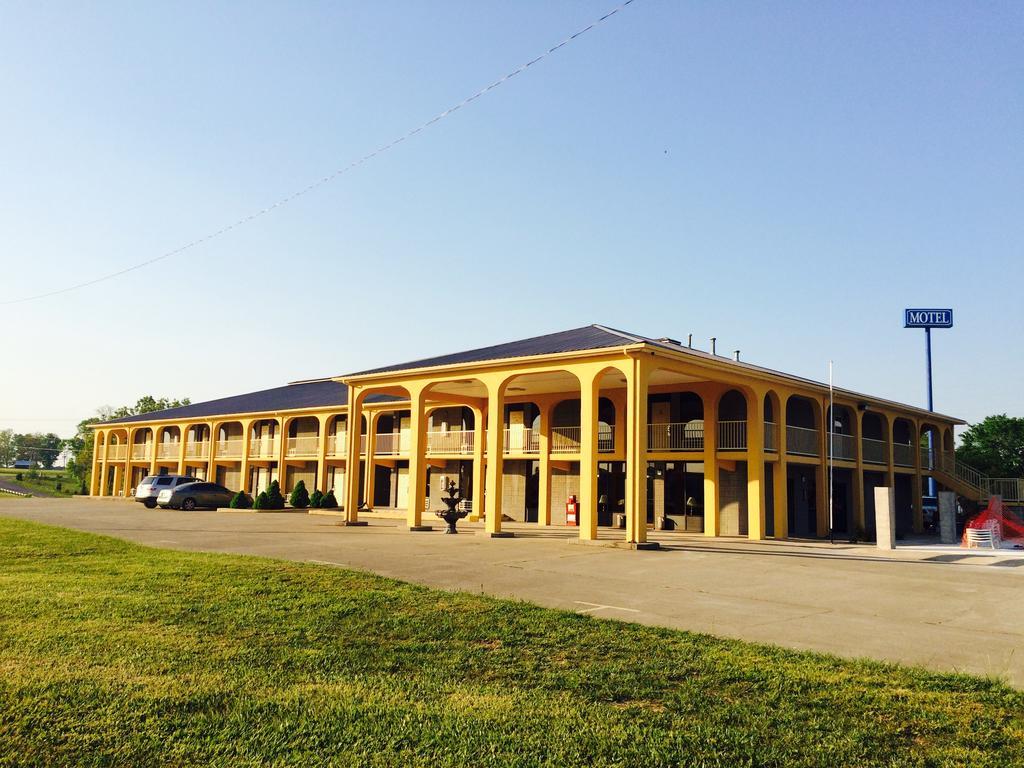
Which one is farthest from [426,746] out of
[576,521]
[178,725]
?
[576,521]

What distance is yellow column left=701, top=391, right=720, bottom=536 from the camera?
23703mm

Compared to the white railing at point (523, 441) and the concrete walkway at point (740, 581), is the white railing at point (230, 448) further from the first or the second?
the concrete walkway at point (740, 581)

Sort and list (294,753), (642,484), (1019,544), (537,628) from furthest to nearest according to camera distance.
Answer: (1019,544) → (642,484) → (537,628) → (294,753)

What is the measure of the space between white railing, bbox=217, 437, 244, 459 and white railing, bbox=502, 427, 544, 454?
21095 millimetres

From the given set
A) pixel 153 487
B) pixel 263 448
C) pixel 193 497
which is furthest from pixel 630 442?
pixel 263 448

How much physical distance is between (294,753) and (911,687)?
15.2 feet

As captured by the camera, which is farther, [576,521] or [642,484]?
[576,521]

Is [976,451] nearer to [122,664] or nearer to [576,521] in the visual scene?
[576,521]

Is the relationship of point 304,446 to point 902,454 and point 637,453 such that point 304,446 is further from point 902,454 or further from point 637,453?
point 902,454

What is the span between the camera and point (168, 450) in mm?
48969

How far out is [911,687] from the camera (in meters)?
6.00

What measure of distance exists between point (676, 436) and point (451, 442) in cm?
1142

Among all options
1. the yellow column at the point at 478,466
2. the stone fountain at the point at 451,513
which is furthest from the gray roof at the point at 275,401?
the stone fountain at the point at 451,513

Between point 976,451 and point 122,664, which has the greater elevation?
point 976,451
